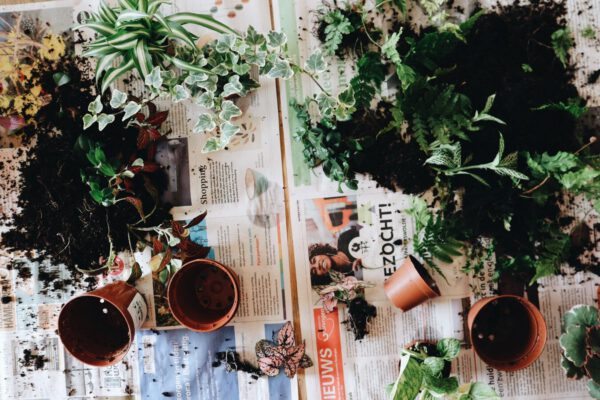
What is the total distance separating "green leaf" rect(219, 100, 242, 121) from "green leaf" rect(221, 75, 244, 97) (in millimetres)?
27

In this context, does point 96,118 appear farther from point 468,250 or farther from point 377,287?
point 468,250

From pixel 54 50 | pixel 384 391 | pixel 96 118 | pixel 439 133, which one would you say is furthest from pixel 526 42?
pixel 54 50

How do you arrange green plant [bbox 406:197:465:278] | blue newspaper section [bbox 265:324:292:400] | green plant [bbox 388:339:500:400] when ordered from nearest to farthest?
green plant [bbox 388:339:500:400] → green plant [bbox 406:197:465:278] → blue newspaper section [bbox 265:324:292:400]

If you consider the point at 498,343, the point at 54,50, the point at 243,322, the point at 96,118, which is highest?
the point at 54,50

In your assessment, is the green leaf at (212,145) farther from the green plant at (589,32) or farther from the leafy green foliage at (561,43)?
the green plant at (589,32)

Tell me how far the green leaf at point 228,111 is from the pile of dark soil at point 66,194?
28cm

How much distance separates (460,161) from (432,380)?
1.81 feet

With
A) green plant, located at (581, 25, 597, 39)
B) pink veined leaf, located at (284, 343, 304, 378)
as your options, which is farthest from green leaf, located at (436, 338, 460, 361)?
green plant, located at (581, 25, 597, 39)

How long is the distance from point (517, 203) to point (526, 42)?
1.45 feet

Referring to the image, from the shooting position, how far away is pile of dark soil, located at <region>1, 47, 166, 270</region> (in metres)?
1.33

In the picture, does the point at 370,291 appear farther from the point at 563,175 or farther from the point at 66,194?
the point at 66,194

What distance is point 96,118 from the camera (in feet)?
4.15

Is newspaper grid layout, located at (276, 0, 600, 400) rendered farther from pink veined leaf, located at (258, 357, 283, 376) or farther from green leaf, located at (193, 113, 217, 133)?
green leaf, located at (193, 113, 217, 133)

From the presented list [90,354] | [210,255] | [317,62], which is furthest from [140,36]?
[90,354]
